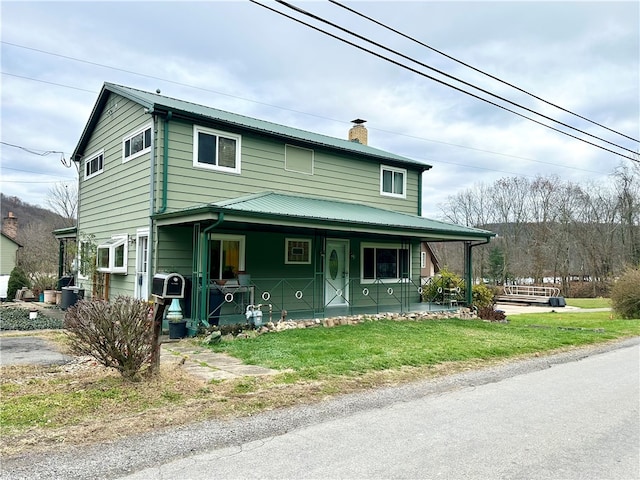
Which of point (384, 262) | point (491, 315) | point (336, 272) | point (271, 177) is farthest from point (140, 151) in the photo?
point (491, 315)

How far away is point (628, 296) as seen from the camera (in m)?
18.3

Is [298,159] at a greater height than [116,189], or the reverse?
[298,159]

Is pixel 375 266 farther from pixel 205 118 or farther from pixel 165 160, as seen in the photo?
pixel 165 160

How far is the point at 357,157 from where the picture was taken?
15891 millimetres

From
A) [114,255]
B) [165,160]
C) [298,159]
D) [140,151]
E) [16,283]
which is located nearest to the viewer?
[165,160]

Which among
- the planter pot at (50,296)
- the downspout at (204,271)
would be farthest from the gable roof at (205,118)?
the planter pot at (50,296)

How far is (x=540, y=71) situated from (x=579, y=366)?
728cm

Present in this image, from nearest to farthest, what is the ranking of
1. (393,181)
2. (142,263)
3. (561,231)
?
(142,263), (393,181), (561,231)

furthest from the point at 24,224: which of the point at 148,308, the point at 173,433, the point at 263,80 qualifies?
the point at 173,433

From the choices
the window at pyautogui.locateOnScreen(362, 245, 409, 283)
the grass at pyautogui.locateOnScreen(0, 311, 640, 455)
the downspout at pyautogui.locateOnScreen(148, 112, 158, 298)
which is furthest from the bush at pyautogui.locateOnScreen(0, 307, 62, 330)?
the window at pyautogui.locateOnScreen(362, 245, 409, 283)

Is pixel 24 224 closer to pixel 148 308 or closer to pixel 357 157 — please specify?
pixel 357 157

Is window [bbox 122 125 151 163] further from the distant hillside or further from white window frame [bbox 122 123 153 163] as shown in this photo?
the distant hillside

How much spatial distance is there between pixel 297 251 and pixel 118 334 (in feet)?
26.9

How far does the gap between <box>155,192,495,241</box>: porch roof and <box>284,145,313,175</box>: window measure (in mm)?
858
